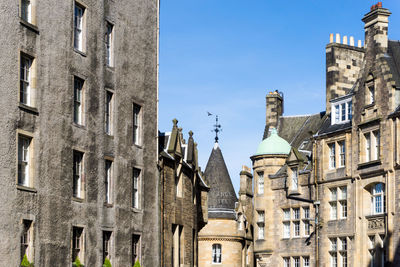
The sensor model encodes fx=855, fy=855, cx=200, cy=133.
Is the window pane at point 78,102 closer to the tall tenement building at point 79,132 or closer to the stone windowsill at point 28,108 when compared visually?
the tall tenement building at point 79,132

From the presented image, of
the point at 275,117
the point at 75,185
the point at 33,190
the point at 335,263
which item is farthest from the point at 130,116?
the point at 275,117

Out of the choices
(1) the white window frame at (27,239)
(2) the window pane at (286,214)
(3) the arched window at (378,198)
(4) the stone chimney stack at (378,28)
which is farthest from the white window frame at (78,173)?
(2) the window pane at (286,214)

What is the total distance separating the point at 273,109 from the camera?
230 ft

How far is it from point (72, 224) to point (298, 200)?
29.3m

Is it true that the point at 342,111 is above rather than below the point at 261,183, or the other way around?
above

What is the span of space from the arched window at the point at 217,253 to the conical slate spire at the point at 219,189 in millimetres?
2623

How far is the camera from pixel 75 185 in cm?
3275

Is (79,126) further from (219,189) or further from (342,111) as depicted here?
(219,189)

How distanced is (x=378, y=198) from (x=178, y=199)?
47.8 feet

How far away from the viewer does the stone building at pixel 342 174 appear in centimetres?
5072

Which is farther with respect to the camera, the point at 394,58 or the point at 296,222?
the point at 296,222

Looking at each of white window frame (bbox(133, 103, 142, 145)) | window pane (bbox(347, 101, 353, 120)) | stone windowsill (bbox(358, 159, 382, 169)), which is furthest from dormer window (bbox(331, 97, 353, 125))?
white window frame (bbox(133, 103, 142, 145))

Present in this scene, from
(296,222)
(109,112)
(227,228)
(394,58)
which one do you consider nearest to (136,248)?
(109,112)

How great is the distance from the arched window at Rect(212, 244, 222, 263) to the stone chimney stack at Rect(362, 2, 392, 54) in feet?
79.2
